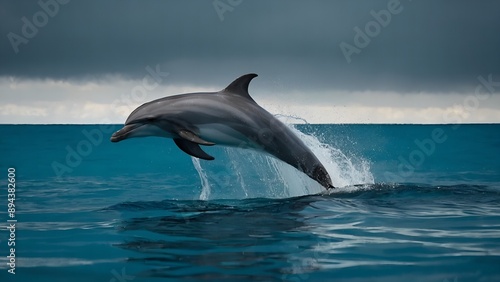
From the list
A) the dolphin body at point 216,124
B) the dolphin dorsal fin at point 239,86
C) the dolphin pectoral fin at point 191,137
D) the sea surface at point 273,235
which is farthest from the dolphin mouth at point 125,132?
the dolphin dorsal fin at point 239,86

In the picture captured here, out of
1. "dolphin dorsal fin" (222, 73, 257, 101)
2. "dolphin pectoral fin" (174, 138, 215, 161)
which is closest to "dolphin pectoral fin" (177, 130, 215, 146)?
"dolphin pectoral fin" (174, 138, 215, 161)

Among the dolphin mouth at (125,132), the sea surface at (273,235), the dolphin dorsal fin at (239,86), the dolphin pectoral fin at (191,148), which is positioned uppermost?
the dolphin dorsal fin at (239,86)

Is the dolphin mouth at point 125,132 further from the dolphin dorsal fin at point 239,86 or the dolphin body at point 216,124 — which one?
the dolphin dorsal fin at point 239,86

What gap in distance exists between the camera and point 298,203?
13.4 meters

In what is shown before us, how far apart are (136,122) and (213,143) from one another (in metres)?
1.44

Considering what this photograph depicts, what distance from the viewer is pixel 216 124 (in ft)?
41.4

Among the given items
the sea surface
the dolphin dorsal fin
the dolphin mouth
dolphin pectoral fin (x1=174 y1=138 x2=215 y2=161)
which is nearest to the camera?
the sea surface

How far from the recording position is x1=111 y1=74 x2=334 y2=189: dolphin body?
484 inches

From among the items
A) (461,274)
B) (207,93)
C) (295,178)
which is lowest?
(461,274)

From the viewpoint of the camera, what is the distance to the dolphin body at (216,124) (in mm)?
12281

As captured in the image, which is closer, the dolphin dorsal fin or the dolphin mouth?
the dolphin mouth

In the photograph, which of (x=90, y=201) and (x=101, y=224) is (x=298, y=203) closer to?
(x=101, y=224)

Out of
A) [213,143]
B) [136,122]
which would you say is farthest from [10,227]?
[213,143]

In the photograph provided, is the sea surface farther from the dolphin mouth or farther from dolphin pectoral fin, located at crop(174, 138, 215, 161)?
the dolphin mouth
